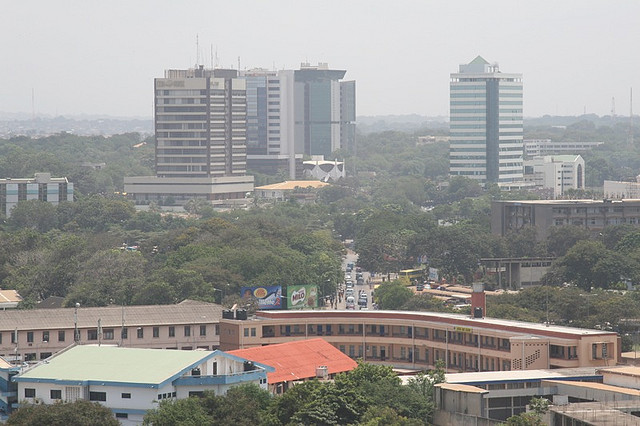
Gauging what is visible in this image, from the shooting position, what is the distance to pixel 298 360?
190 feet

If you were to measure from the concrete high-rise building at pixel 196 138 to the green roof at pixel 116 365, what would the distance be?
131m

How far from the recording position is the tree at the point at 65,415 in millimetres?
46188

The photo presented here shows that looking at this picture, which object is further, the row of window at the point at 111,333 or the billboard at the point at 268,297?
→ the billboard at the point at 268,297

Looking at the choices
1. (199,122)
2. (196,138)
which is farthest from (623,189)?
(196,138)

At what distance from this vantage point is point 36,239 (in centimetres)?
11319

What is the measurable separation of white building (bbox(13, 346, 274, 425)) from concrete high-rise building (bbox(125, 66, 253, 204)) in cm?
13179

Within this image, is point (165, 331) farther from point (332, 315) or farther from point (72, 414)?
point (72, 414)

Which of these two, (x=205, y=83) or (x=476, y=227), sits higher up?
(x=205, y=83)

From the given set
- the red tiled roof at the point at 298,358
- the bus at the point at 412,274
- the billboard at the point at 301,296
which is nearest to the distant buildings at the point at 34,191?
the bus at the point at 412,274

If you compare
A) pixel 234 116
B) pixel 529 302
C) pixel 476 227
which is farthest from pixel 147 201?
pixel 529 302

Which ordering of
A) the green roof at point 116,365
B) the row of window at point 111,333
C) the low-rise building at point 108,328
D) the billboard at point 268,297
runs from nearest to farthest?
the green roof at point 116,365
the low-rise building at point 108,328
the row of window at point 111,333
the billboard at point 268,297

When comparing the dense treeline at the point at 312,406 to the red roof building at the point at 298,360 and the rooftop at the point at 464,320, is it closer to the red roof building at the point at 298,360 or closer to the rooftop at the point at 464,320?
the red roof building at the point at 298,360

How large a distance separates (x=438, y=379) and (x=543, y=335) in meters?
9.48

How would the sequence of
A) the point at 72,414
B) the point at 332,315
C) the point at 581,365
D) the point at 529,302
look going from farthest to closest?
the point at 529,302 < the point at 332,315 < the point at 581,365 < the point at 72,414
